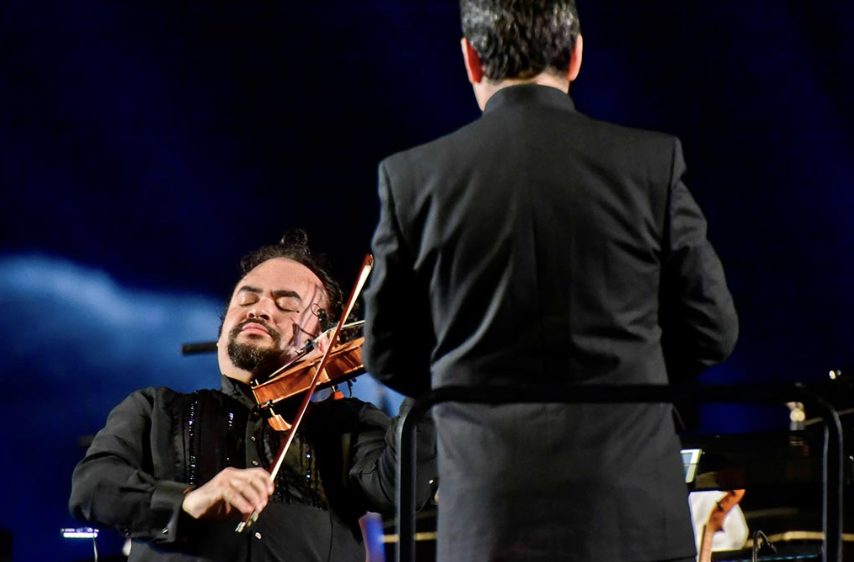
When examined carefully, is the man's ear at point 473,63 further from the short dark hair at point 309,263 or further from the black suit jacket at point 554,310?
the short dark hair at point 309,263

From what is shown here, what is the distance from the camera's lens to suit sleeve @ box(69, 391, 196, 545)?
265 centimetres

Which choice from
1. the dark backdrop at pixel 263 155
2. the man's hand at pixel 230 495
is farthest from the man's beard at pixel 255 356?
Result: the dark backdrop at pixel 263 155

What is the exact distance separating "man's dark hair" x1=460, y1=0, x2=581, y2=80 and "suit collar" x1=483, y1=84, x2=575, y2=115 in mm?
29

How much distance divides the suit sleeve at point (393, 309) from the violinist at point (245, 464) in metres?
1.05

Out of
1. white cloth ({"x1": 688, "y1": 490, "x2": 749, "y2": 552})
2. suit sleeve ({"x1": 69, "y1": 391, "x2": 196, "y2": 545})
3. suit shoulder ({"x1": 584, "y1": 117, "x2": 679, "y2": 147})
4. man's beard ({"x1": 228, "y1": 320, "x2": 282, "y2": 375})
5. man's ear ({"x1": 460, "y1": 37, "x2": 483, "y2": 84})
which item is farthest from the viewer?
white cloth ({"x1": 688, "y1": 490, "x2": 749, "y2": 552})

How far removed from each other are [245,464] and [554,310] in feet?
5.36

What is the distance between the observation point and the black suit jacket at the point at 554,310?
4.66 ft

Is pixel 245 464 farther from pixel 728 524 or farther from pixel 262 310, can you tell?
pixel 728 524

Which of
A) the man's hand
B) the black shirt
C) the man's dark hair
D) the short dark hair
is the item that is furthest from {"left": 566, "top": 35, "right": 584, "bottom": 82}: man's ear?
the short dark hair

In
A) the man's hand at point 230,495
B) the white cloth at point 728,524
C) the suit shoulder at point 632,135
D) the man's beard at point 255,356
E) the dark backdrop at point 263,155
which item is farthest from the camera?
the dark backdrop at point 263,155

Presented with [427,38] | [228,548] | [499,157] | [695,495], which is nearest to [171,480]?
[228,548]

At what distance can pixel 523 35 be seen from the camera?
62.3 inches

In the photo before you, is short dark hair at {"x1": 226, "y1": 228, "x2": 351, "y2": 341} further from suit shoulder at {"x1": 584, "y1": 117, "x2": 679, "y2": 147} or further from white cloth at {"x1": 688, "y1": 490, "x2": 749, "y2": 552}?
suit shoulder at {"x1": 584, "y1": 117, "x2": 679, "y2": 147}

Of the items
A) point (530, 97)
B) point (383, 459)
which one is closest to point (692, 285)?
point (530, 97)
